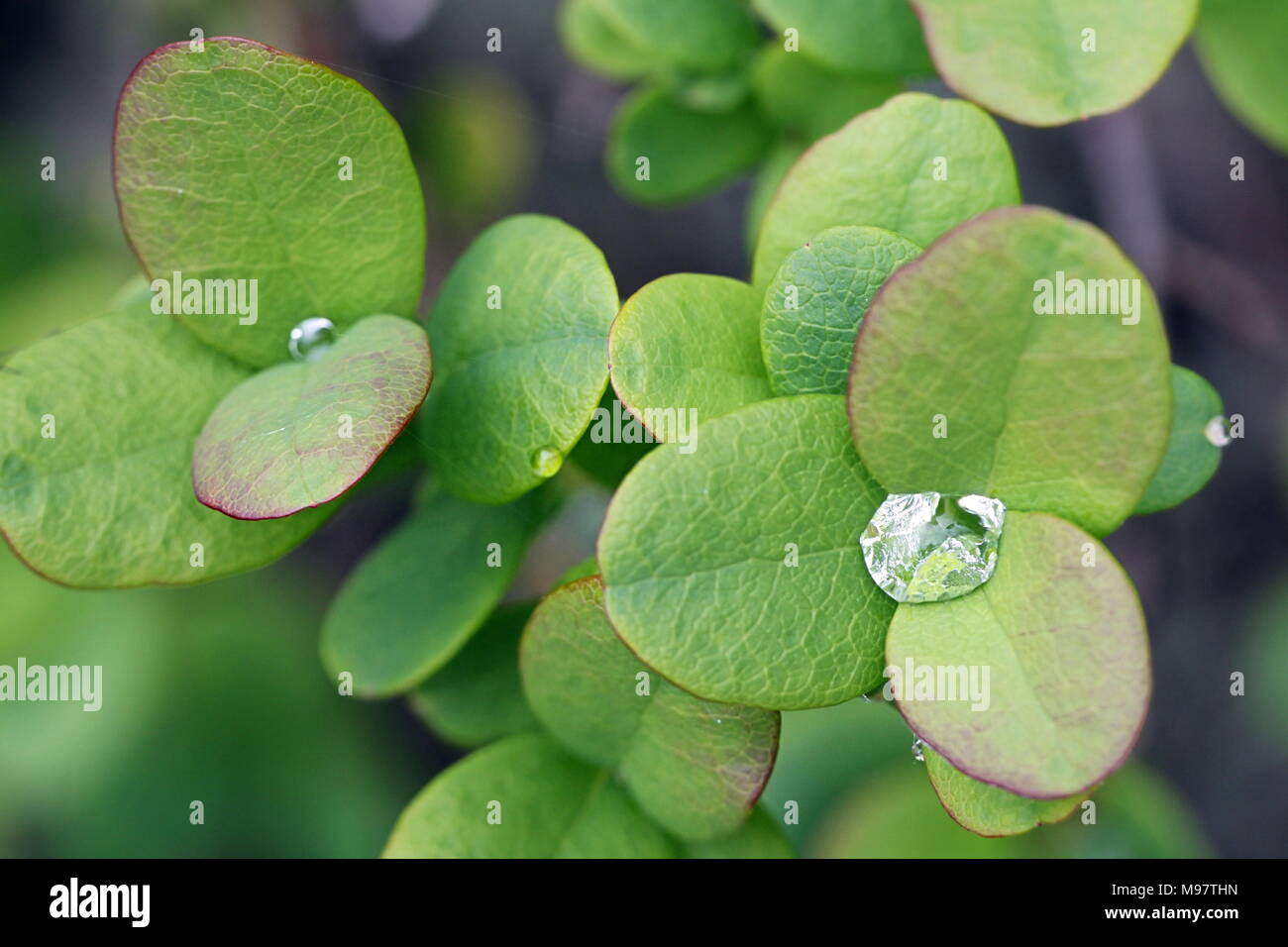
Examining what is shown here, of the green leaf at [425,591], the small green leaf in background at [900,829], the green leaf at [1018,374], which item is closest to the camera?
the green leaf at [1018,374]

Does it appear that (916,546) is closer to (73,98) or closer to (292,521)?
(292,521)

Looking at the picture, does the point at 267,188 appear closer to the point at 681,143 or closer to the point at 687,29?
the point at 687,29

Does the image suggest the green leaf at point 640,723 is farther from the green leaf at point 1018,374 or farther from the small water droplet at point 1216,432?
the small water droplet at point 1216,432

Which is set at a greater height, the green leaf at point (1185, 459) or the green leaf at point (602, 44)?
the green leaf at point (602, 44)

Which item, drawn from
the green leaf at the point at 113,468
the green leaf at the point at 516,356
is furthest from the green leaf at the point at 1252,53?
the green leaf at the point at 113,468

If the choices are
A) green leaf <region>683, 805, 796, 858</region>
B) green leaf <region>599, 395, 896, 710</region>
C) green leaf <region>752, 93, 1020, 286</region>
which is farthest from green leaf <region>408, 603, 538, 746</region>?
green leaf <region>752, 93, 1020, 286</region>

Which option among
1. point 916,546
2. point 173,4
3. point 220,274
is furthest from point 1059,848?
point 173,4
